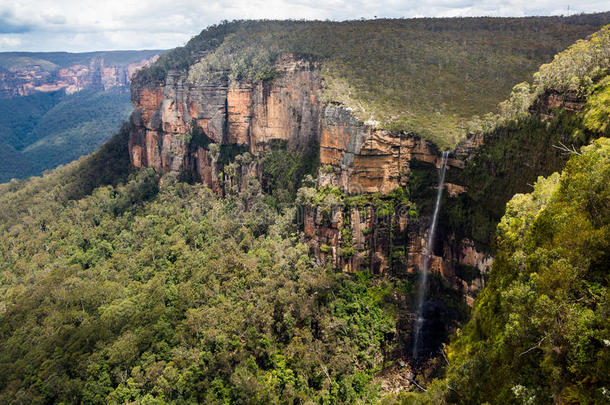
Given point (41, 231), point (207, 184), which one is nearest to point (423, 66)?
point (207, 184)

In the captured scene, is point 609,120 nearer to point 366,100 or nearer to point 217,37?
point 366,100

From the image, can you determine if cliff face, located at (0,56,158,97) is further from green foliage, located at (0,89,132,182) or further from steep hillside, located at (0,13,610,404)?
steep hillside, located at (0,13,610,404)

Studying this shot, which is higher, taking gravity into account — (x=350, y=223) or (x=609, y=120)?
(x=609, y=120)

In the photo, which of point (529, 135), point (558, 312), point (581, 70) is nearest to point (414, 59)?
point (529, 135)

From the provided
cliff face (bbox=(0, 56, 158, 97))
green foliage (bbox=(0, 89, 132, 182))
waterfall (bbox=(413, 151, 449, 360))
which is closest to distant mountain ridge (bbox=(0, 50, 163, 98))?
cliff face (bbox=(0, 56, 158, 97))

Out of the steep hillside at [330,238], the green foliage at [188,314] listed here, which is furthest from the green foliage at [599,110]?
the green foliage at [188,314]

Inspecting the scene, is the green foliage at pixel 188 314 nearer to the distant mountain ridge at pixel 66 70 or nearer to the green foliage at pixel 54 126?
the green foliage at pixel 54 126
